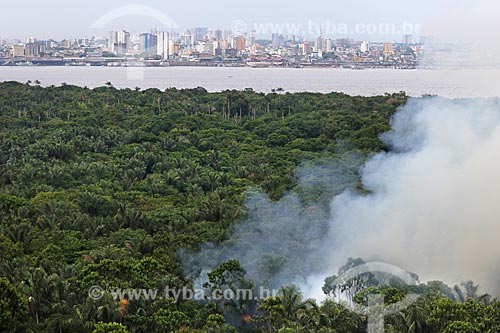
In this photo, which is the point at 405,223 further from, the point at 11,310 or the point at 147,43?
the point at 147,43

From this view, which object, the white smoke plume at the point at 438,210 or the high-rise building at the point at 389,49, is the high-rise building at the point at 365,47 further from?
the white smoke plume at the point at 438,210

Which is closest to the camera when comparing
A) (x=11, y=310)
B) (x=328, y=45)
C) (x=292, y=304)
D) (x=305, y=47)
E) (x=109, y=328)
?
(x=109, y=328)

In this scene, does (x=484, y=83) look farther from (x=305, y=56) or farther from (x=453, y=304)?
(x=305, y=56)

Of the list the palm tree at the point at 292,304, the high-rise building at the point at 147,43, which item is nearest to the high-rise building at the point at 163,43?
the high-rise building at the point at 147,43

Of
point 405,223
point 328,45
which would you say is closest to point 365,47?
point 328,45

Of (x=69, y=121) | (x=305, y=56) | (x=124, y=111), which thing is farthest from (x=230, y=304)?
(x=305, y=56)

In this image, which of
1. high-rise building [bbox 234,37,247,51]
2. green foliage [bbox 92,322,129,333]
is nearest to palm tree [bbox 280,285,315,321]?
green foliage [bbox 92,322,129,333]
